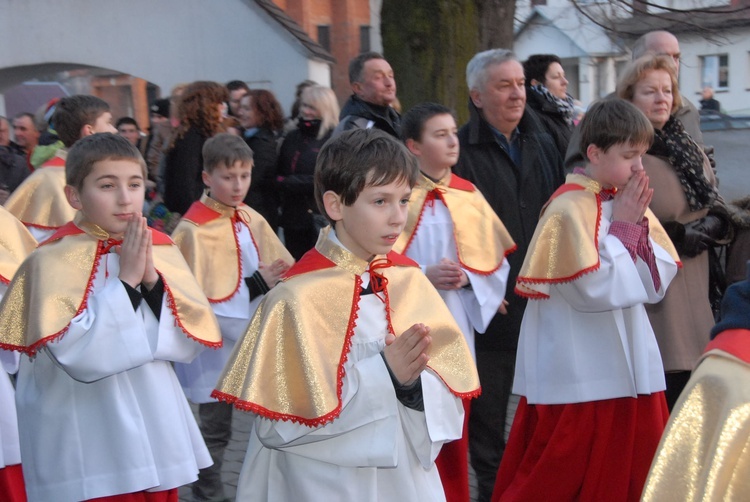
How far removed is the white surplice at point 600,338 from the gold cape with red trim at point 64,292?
1.65 m

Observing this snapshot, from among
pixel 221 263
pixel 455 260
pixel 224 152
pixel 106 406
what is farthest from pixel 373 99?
pixel 106 406

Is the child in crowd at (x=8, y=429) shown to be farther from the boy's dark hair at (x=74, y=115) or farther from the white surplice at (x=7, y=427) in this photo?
the boy's dark hair at (x=74, y=115)

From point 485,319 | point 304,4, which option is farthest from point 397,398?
point 304,4

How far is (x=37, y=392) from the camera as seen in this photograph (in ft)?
12.5

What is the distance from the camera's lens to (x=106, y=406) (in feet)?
12.2

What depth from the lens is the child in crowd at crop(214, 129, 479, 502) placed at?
128 inches

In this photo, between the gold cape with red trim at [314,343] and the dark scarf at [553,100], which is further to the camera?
the dark scarf at [553,100]

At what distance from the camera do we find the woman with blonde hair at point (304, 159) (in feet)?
24.5

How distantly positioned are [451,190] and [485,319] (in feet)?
2.19

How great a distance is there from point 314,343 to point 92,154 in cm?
117

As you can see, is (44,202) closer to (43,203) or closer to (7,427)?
(43,203)

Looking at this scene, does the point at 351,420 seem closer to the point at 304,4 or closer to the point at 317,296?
the point at 317,296

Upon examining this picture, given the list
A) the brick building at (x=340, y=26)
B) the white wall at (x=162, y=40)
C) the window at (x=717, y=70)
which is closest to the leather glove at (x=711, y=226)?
the white wall at (x=162, y=40)

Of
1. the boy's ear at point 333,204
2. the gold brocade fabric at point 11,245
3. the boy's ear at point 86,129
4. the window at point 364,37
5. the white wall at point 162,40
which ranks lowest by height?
the gold brocade fabric at point 11,245
